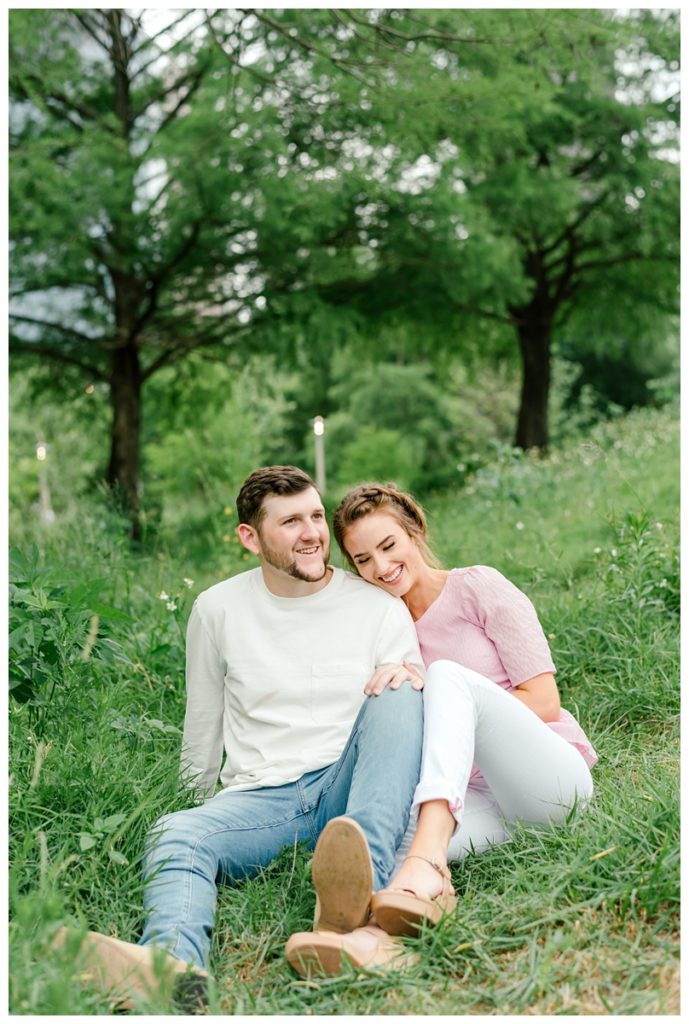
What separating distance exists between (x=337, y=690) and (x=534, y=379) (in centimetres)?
1083

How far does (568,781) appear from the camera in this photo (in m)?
2.73

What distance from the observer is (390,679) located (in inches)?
105

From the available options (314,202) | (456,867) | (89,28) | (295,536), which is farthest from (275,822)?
(89,28)

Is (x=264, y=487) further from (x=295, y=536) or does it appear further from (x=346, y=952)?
(x=346, y=952)

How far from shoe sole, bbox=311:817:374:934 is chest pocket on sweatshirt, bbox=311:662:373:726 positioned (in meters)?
0.61

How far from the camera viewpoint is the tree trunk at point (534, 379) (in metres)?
13.0

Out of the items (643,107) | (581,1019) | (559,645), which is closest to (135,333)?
(643,107)

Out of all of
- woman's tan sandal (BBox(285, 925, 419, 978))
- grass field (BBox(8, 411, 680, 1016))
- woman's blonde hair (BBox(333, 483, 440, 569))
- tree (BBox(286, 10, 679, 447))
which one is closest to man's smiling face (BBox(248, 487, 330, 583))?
woman's blonde hair (BBox(333, 483, 440, 569))

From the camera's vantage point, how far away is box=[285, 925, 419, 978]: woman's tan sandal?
2195 mm

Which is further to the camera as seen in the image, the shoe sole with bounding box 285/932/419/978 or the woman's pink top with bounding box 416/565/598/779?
the woman's pink top with bounding box 416/565/598/779

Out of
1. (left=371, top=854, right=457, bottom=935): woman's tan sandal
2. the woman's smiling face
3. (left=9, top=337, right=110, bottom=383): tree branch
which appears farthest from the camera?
(left=9, top=337, right=110, bottom=383): tree branch

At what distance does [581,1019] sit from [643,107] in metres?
10.9

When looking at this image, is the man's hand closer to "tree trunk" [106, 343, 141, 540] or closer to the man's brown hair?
the man's brown hair

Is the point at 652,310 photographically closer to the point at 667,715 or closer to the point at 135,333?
the point at 135,333
